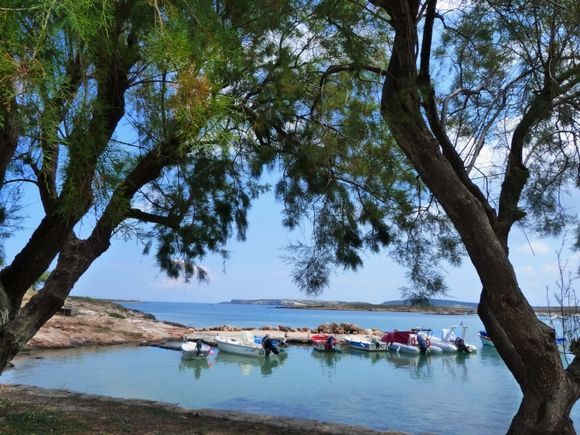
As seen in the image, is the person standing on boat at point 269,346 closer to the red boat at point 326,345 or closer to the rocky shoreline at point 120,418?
the red boat at point 326,345

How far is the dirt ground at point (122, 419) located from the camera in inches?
213

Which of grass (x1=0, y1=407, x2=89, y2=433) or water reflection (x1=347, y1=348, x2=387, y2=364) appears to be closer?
grass (x1=0, y1=407, x2=89, y2=433)

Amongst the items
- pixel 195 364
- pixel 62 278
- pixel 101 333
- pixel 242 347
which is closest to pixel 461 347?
pixel 242 347

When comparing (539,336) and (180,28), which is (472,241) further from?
(180,28)

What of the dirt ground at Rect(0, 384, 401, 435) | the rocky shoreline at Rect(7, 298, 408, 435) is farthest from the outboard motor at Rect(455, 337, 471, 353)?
the dirt ground at Rect(0, 384, 401, 435)

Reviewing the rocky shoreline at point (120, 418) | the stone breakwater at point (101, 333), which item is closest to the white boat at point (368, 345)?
the stone breakwater at point (101, 333)

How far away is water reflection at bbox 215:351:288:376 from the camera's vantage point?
1955cm

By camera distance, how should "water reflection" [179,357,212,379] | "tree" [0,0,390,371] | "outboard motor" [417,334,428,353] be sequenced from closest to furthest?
"tree" [0,0,390,371], "water reflection" [179,357,212,379], "outboard motor" [417,334,428,353]

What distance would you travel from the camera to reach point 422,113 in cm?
491

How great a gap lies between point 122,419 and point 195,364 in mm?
14382

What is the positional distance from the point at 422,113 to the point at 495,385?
583 inches

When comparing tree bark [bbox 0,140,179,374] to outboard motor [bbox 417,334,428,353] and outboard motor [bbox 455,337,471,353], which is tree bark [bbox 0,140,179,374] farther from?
outboard motor [bbox 455,337,471,353]

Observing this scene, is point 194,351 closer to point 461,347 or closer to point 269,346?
point 269,346

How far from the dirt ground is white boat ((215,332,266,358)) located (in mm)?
15009
